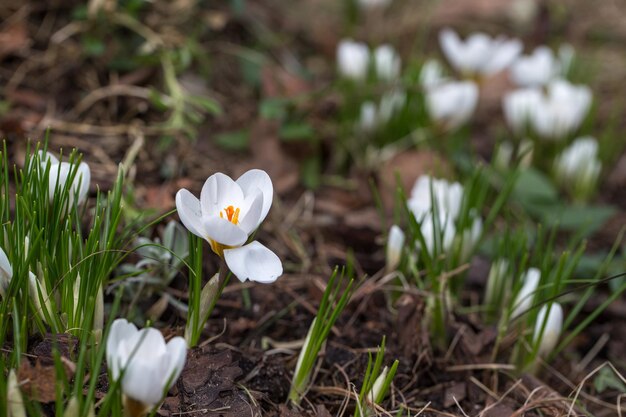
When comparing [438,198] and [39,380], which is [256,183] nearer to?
[39,380]

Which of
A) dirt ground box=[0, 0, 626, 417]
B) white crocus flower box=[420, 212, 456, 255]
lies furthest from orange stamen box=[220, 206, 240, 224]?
white crocus flower box=[420, 212, 456, 255]

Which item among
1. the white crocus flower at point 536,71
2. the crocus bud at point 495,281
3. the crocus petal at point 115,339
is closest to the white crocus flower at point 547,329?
the crocus bud at point 495,281

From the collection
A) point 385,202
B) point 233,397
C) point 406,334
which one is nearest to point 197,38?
point 385,202

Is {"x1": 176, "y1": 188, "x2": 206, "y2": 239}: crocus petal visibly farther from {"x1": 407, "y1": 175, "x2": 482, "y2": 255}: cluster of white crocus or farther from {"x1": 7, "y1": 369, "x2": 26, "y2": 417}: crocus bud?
{"x1": 407, "y1": 175, "x2": 482, "y2": 255}: cluster of white crocus

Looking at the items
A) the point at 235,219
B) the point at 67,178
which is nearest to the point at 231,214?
the point at 235,219

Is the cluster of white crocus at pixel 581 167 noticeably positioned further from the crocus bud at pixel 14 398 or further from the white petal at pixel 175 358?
the crocus bud at pixel 14 398

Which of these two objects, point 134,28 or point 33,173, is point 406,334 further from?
point 134,28
